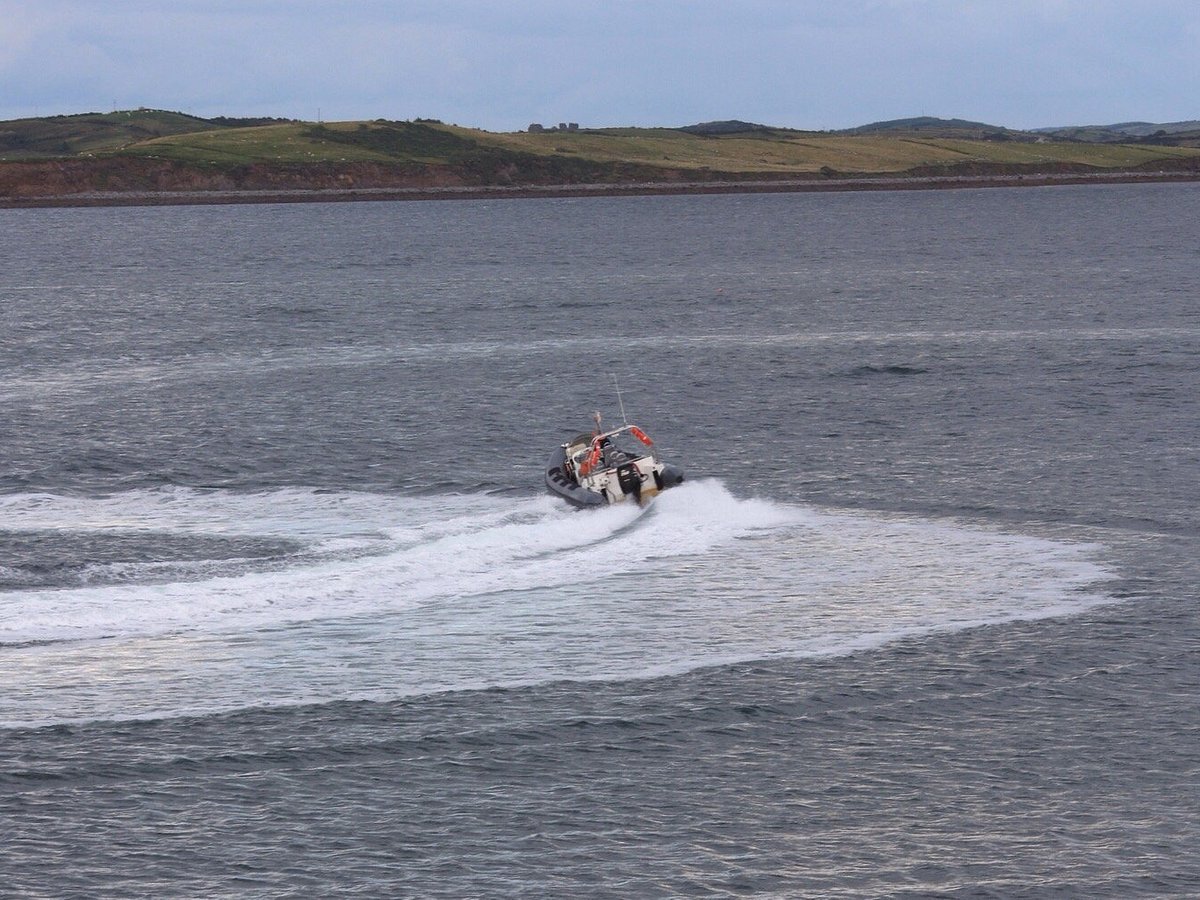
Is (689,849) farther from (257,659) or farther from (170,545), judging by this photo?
(170,545)

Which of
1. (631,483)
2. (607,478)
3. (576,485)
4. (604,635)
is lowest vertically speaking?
(604,635)

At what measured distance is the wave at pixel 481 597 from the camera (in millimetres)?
36219

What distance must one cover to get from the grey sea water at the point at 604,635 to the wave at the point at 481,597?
15cm

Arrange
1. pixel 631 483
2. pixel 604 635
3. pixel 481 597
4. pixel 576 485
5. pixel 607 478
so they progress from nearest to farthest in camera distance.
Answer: pixel 604 635
pixel 481 597
pixel 607 478
pixel 631 483
pixel 576 485

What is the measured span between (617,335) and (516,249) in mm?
82964

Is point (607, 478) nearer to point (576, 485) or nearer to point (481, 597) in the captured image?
point (576, 485)

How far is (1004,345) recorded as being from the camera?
94938mm

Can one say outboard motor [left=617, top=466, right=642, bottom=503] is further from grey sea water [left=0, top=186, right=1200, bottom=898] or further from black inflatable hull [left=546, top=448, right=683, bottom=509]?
grey sea water [left=0, top=186, right=1200, bottom=898]

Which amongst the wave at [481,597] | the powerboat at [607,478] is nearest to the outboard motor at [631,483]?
the powerboat at [607,478]

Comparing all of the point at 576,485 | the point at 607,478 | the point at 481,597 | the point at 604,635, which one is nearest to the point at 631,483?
the point at 607,478

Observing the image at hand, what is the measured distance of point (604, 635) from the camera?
1539 inches

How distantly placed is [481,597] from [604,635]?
16.0 feet

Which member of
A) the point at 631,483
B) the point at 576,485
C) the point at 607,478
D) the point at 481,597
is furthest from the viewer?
the point at 576,485

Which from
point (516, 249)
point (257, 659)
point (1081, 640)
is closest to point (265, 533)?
point (257, 659)
